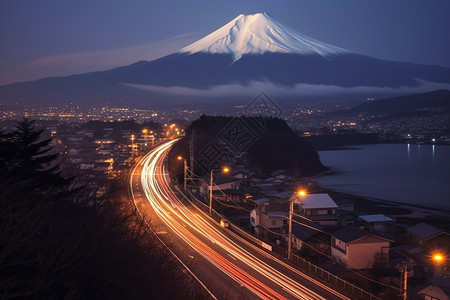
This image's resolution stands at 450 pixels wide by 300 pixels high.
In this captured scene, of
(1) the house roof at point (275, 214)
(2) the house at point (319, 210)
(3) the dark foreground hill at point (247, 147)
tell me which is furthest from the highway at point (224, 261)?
(3) the dark foreground hill at point (247, 147)

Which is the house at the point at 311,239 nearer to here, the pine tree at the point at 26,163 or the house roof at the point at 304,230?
the house roof at the point at 304,230

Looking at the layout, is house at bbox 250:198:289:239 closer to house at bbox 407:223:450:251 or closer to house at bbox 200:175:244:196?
house at bbox 407:223:450:251

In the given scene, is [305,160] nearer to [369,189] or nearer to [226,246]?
[369,189]

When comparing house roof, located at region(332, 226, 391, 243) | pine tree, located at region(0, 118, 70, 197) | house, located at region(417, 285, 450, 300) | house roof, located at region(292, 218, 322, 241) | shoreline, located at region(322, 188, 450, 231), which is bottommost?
shoreline, located at region(322, 188, 450, 231)

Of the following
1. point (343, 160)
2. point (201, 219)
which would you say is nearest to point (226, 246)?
point (201, 219)

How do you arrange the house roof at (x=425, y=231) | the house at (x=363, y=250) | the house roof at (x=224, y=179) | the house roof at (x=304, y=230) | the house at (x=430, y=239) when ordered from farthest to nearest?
the house roof at (x=224, y=179), the house roof at (x=425, y=231), the house at (x=430, y=239), the house roof at (x=304, y=230), the house at (x=363, y=250)

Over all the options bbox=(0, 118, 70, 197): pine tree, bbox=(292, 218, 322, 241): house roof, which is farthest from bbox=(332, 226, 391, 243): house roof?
bbox=(0, 118, 70, 197): pine tree
